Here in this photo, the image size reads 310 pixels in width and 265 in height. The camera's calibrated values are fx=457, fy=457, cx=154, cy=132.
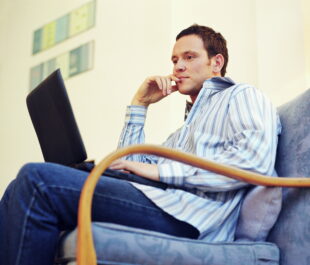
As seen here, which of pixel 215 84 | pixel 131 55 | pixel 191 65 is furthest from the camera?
pixel 131 55

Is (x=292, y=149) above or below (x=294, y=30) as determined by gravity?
below

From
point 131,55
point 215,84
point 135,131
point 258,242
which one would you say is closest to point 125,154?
point 258,242

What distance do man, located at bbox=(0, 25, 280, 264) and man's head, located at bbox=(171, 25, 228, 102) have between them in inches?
2.9

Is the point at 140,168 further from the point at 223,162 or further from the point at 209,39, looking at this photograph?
the point at 209,39

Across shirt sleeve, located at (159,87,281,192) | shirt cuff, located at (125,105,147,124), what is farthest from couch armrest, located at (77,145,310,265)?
shirt cuff, located at (125,105,147,124)

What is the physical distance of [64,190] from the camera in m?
1.01

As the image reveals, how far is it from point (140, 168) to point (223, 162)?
217 mm

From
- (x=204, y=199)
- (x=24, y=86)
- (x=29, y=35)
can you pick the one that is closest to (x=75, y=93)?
(x=24, y=86)

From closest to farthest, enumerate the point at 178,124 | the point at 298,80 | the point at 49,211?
the point at 49,211, the point at 298,80, the point at 178,124

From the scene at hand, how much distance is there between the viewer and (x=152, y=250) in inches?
39.3

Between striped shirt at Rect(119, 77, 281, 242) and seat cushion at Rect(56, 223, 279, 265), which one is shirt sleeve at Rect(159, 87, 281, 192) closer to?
striped shirt at Rect(119, 77, 281, 242)

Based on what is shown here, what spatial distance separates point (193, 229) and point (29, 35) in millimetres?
2830

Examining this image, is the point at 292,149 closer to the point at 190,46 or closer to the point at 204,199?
the point at 204,199

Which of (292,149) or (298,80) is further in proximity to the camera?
(298,80)
